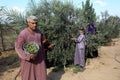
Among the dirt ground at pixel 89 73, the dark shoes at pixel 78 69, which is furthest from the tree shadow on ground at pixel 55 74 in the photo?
the dark shoes at pixel 78 69

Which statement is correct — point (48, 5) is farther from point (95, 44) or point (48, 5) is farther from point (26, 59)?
point (26, 59)

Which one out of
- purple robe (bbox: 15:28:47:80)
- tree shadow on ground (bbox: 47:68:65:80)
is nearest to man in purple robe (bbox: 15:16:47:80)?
purple robe (bbox: 15:28:47:80)

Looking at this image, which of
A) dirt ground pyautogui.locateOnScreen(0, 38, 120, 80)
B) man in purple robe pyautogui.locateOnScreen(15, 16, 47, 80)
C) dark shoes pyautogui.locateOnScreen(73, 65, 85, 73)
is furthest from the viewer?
dark shoes pyautogui.locateOnScreen(73, 65, 85, 73)

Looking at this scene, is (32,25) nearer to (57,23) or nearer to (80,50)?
(57,23)

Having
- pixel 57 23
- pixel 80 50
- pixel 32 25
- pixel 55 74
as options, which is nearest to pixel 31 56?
pixel 32 25

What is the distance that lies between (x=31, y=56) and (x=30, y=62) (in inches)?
11.8

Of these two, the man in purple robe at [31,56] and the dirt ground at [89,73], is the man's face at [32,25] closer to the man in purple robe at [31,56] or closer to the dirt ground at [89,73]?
the man in purple robe at [31,56]

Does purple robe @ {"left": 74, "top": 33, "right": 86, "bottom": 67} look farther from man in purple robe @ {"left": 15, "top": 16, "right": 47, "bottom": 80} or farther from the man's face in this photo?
the man's face

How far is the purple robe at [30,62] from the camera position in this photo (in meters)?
5.48

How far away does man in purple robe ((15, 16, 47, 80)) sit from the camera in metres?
5.46

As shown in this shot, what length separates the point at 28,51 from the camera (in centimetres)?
549

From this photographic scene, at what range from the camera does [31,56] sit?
548 cm

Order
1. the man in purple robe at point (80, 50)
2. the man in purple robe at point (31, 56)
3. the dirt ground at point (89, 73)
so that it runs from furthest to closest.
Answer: the man in purple robe at point (80, 50) < the dirt ground at point (89, 73) < the man in purple robe at point (31, 56)

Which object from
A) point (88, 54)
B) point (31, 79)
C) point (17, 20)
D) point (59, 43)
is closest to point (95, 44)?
point (88, 54)
